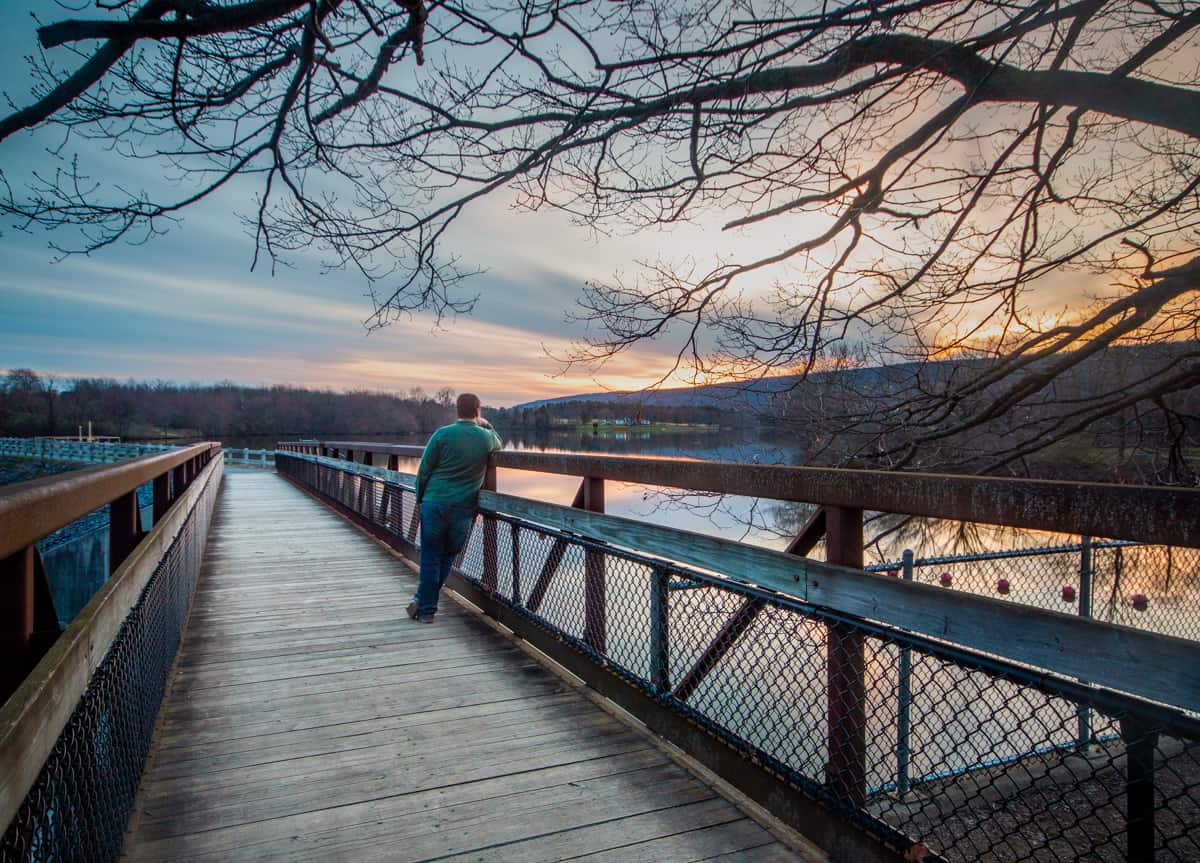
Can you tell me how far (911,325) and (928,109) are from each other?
1.57 m

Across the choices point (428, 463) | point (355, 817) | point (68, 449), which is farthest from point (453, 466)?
point (68, 449)

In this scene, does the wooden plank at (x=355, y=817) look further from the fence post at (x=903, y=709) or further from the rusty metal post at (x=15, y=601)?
the rusty metal post at (x=15, y=601)

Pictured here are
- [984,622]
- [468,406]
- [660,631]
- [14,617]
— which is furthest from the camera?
[468,406]

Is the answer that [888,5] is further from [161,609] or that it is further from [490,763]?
[161,609]

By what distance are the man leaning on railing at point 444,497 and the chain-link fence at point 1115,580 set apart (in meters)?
3.82

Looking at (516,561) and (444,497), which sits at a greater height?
(444,497)

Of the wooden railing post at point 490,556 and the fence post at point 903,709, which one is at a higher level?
the wooden railing post at point 490,556

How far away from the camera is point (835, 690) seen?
2.48 meters

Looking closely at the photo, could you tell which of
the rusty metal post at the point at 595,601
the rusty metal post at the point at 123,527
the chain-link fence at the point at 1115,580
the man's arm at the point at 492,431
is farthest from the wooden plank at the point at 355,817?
the chain-link fence at the point at 1115,580

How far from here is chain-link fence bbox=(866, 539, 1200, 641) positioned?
6508 mm

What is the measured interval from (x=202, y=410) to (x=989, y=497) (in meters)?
120

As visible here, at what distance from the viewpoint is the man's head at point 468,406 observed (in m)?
5.75

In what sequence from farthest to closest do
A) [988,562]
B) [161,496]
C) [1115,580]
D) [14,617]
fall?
[988,562] < [1115,580] < [161,496] < [14,617]

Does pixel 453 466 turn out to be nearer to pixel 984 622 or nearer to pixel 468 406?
pixel 468 406
